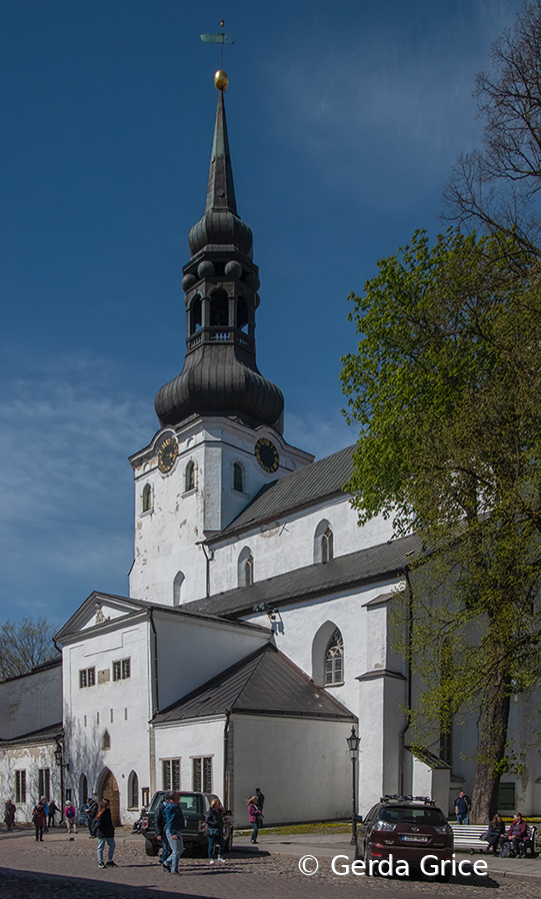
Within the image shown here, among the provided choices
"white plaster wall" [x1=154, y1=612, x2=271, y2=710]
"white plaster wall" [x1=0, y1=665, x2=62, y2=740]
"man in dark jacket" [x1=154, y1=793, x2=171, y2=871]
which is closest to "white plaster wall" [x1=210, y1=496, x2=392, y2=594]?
"white plaster wall" [x1=154, y1=612, x2=271, y2=710]

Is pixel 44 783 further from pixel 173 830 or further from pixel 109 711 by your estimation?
pixel 173 830

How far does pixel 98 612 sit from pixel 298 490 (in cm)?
1120

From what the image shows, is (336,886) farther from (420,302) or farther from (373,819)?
(420,302)

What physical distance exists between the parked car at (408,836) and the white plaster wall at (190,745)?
1074cm

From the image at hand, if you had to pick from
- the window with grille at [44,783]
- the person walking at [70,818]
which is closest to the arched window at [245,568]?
the window with grille at [44,783]

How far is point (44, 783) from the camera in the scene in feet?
103

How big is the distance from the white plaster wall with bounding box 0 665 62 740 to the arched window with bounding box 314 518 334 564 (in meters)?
14.3

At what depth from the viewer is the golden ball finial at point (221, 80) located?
49.8 meters

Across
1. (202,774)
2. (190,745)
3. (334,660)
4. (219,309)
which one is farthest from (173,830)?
(219,309)

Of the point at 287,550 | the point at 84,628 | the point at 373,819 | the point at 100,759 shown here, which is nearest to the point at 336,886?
the point at 373,819

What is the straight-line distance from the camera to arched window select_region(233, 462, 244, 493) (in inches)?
1617

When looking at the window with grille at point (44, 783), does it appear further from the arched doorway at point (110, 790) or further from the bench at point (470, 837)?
the bench at point (470, 837)

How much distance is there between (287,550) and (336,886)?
23587mm

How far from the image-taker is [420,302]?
18.8 m
